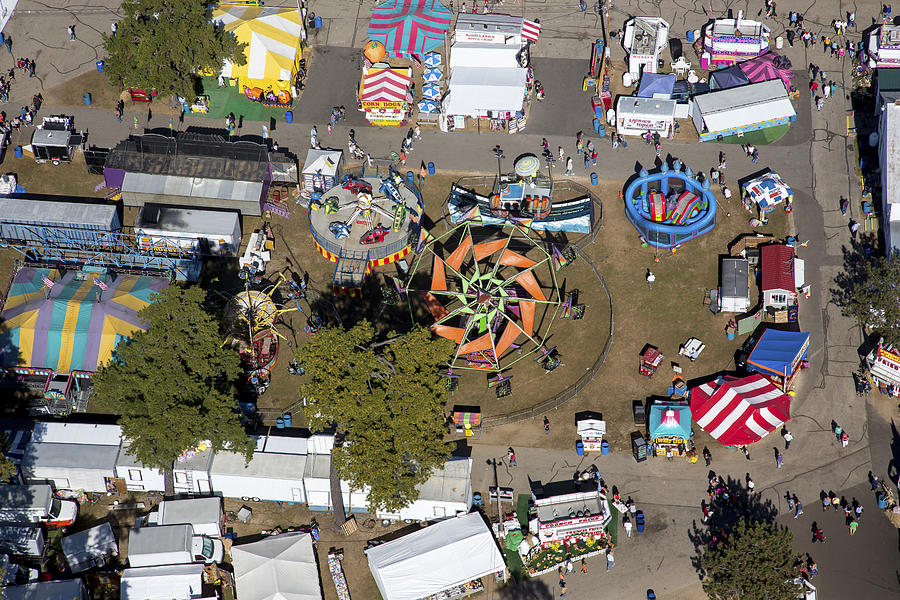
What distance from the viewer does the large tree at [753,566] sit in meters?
61.3

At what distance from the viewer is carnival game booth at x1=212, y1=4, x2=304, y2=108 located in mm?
91875

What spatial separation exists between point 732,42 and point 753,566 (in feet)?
162

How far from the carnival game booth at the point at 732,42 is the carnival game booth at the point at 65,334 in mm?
51492

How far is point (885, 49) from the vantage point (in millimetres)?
92625

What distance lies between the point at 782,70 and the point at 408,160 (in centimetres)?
3258

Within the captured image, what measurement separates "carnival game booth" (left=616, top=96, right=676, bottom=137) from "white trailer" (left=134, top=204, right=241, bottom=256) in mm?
32030

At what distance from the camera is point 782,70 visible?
301ft

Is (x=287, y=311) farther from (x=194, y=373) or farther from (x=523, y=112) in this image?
(x=523, y=112)

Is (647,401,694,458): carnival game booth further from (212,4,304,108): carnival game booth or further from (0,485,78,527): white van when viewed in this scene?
(212,4,304,108): carnival game booth

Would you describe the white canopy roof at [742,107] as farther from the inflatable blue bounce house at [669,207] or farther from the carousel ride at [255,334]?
the carousel ride at [255,334]

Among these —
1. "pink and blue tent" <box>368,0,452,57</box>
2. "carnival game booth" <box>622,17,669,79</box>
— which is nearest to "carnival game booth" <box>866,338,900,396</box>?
"carnival game booth" <box>622,17,669,79</box>

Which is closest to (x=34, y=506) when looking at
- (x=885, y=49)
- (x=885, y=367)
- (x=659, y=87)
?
(x=885, y=367)

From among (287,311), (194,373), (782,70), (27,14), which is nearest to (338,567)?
(194,373)

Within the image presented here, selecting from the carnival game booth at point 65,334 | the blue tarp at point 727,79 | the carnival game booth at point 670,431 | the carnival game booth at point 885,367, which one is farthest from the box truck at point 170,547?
→ the blue tarp at point 727,79
